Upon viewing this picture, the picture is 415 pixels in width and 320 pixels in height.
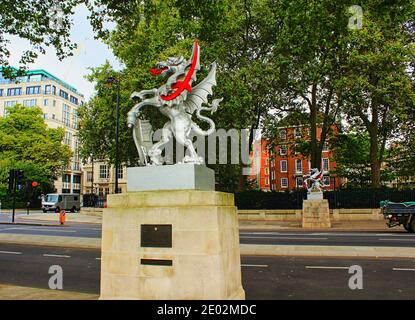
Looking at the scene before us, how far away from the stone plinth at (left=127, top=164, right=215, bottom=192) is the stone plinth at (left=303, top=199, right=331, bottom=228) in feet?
63.3

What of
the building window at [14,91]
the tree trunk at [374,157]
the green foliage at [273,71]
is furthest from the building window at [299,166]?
the building window at [14,91]

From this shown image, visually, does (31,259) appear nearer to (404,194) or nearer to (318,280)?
(318,280)

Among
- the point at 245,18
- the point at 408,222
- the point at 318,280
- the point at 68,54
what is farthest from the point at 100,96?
the point at 318,280

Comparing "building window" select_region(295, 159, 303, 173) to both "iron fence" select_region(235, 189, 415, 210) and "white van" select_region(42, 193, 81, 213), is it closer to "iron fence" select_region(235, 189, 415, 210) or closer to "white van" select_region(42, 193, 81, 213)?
"white van" select_region(42, 193, 81, 213)

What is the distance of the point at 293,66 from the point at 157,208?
2293 centimetres

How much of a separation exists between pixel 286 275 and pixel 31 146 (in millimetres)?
56867

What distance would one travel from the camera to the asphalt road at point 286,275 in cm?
711

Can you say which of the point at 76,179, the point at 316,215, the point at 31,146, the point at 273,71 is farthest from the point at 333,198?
the point at 76,179

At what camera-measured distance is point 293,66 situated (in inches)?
1019

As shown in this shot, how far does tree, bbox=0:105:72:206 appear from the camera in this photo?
5475cm

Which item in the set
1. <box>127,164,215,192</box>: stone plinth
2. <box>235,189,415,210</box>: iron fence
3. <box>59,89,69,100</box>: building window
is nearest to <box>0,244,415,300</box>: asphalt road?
<box>127,164,215,192</box>: stone plinth

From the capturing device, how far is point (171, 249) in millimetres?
5211

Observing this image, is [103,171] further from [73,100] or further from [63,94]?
[73,100]

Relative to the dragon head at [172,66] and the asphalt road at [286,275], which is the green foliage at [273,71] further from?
the dragon head at [172,66]
